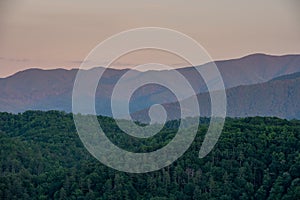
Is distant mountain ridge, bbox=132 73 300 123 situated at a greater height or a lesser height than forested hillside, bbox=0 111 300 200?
greater

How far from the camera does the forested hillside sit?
54.1 ft

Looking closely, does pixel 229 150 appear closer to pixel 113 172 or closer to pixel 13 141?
pixel 113 172

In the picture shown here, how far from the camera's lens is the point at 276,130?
19.1m

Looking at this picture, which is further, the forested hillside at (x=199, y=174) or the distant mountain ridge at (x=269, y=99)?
the distant mountain ridge at (x=269, y=99)

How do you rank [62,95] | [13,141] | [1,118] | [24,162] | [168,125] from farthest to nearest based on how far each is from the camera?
[62,95] < [1,118] < [168,125] < [13,141] < [24,162]

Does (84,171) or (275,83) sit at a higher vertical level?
(275,83)

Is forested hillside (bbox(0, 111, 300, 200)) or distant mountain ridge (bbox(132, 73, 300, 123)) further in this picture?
distant mountain ridge (bbox(132, 73, 300, 123))

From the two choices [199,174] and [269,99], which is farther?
→ [269,99]

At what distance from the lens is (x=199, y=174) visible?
56.5ft

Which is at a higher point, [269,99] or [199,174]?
[269,99]

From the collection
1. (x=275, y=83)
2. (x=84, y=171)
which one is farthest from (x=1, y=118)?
(x=275, y=83)

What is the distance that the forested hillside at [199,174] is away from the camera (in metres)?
16.5

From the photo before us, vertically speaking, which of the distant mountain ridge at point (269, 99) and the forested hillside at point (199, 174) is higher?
the distant mountain ridge at point (269, 99)

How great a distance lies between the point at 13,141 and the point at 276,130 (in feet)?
30.4
